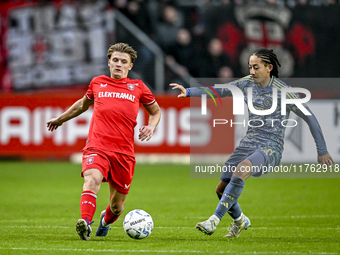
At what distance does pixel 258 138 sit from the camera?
6.22 metres

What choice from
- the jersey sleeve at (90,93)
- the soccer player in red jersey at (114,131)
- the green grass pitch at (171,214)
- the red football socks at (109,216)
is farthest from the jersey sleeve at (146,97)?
the green grass pitch at (171,214)

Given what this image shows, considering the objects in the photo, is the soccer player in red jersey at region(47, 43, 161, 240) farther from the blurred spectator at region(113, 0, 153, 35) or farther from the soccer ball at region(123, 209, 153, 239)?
the blurred spectator at region(113, 0, 153, 35)

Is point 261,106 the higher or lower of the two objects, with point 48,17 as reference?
lower

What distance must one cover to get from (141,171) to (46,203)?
5.79 m

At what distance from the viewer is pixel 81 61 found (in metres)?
18.3

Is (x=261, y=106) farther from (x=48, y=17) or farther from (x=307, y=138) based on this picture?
(x=48, y=17)

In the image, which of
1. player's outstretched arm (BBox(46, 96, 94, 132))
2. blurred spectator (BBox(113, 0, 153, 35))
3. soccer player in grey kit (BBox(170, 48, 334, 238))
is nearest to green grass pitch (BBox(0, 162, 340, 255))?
soccer player in grey kit (BBox(170, 48, 334, 238))

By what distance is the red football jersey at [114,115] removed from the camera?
6.09 meters

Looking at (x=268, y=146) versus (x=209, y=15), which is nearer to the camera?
(x=268, y=146)

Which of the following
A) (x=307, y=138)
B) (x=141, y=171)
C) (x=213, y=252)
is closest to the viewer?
(x=213, y=252)

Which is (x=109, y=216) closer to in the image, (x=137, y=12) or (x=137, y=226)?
(x=137, y=226)

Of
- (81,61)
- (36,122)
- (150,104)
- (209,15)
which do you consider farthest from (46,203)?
(209,15)

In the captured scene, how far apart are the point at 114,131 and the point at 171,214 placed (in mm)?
2840

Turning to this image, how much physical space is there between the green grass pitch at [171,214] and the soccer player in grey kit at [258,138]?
1.63ft
